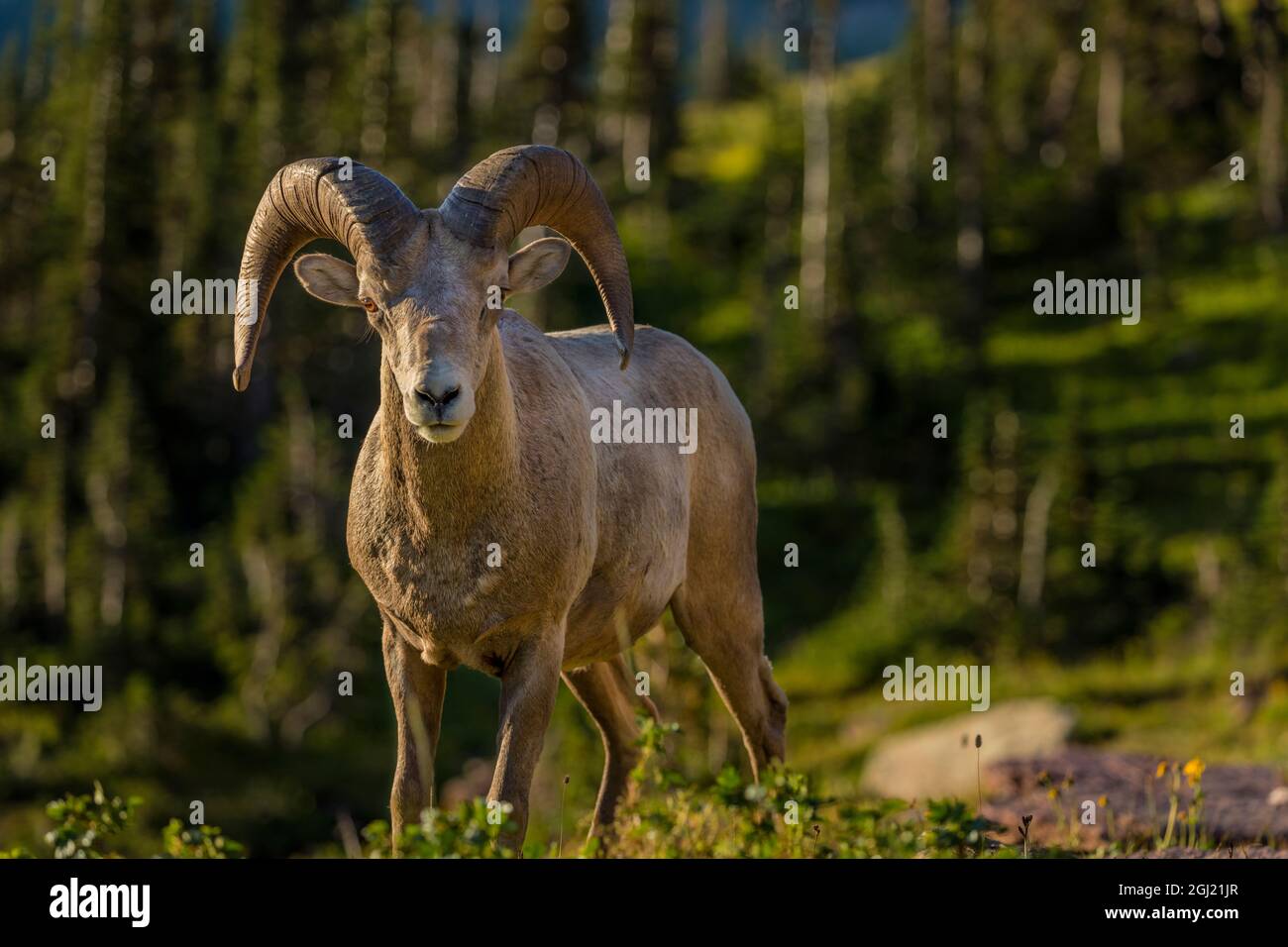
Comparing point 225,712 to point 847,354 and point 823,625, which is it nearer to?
point 823,625

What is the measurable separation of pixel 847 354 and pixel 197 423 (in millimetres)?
15754

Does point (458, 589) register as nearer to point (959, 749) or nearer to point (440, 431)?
point (440, 431)

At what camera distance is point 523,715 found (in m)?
7.17

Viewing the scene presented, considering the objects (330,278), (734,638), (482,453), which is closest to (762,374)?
(734,638)

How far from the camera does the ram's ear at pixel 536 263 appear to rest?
7.54 meters

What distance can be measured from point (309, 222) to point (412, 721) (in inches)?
91.7

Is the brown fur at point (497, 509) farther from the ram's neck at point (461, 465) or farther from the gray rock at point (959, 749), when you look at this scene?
the gray rock at point (959, 749)

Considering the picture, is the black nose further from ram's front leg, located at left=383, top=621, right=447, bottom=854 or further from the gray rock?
the gray rock

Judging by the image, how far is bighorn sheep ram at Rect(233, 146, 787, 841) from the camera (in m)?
6.97

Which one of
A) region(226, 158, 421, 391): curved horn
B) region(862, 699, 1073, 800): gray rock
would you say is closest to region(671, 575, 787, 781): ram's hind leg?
region(226, 158, 421, 391): curved horn

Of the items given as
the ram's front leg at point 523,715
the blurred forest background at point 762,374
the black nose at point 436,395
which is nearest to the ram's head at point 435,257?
the black nose at point 436,395

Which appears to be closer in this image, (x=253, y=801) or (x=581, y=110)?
(x=253, y=801)
